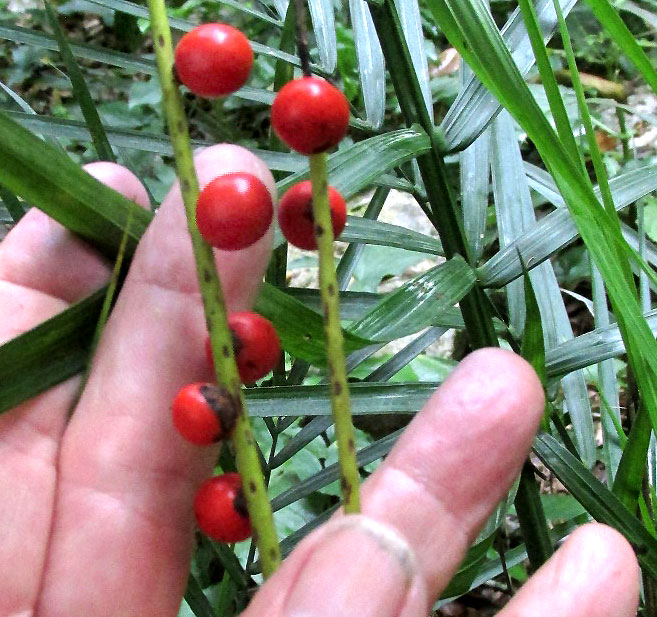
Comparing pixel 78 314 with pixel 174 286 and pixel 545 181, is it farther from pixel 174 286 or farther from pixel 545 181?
pixel 545 181

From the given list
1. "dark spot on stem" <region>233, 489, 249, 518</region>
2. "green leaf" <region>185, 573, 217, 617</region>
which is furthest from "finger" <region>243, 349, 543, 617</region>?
"green leaf" <region>185, 573, 217, 617</region>

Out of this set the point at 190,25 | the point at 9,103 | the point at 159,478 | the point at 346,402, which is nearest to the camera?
the point at 346,402

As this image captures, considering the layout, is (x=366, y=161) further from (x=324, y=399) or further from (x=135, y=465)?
(x=135, y=465)

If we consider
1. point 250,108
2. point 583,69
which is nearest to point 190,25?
point 250,108

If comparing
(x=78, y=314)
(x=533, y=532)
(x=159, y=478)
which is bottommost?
(x=533, y=532)

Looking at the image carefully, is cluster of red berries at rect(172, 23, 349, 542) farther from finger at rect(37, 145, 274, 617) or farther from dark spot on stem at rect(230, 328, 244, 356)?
finger at rect(37, 145, 274, 617)

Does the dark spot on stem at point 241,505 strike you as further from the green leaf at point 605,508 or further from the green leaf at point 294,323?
the green leaf at point 605,508

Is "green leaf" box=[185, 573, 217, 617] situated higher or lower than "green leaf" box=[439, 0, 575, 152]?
lower
